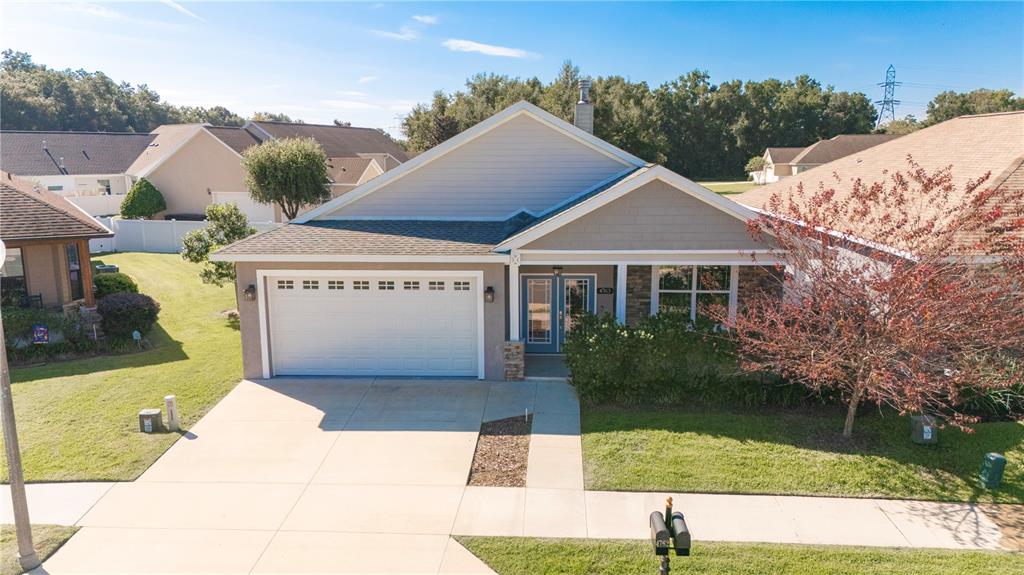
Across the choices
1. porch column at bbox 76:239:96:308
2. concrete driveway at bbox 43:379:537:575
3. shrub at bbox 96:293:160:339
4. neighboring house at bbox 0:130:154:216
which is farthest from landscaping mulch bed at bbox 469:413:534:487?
neighboring house at bbox 0:130:154:216

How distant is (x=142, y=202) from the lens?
33656 millimetres

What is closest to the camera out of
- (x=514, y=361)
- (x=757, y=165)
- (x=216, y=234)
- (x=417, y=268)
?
(x=417, y=268)

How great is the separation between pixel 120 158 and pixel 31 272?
28794 mm

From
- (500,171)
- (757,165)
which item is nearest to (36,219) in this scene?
(500,171)

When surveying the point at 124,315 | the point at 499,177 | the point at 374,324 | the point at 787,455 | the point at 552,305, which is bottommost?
the point at 787,455

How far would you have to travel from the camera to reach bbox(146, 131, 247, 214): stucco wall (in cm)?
3431

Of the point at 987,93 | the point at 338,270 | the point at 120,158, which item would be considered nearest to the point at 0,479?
the point at 338,270

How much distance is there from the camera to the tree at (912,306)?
885 cm

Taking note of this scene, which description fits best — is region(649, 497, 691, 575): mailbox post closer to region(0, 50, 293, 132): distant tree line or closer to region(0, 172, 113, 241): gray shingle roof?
region(0, 172, 113, 241): gray shingle roof

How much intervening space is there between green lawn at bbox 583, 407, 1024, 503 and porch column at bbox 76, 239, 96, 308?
14086mm

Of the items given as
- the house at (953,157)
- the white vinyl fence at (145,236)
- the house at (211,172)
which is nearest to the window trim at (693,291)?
the house at (953,157)

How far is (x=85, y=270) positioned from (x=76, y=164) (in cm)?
2733

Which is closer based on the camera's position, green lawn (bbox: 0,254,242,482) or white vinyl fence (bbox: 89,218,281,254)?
green lawn (bbox: 0,254,242,482)

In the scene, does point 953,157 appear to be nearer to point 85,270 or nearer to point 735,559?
point 735,559
